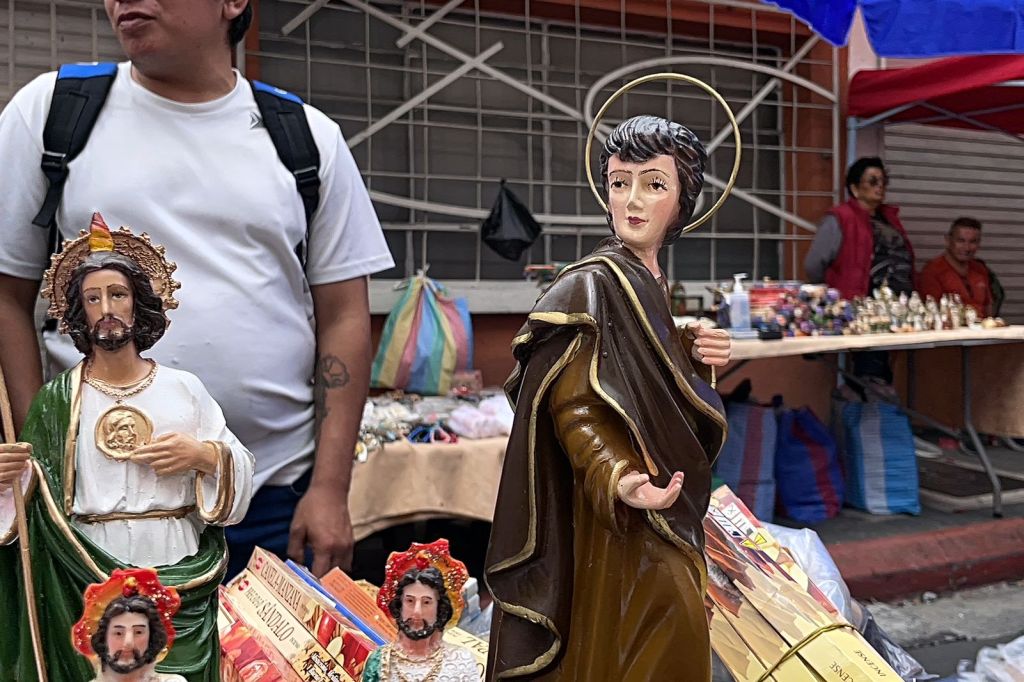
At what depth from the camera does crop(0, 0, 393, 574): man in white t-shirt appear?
202cm

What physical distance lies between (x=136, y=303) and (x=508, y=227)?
3.95 m

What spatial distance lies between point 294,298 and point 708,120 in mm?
5137

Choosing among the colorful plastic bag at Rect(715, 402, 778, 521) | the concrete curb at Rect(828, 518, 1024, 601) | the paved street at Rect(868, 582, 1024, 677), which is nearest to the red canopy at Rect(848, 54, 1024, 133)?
the colorful plastic bag at Rect(715, 402, 778, 521)

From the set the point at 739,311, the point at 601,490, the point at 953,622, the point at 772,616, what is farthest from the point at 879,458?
the point at 601,490

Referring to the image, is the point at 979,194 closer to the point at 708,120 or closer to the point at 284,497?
the point at 708,120

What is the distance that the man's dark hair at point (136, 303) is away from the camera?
1.63 metres

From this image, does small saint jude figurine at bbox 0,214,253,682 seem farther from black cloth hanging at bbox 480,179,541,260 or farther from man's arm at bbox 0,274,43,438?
black cloth hanging at bbox 480,179,541,260

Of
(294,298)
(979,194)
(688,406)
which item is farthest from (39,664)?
(979,194)

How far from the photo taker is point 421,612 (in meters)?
1.80

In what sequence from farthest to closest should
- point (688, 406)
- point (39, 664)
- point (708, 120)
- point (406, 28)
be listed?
point (708, 120) → point (406, 28) → point (688, 406) → point (39, 664)

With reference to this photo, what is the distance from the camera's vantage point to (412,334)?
489 centimetres

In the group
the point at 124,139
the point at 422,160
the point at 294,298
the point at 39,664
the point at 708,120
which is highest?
the point at 708,120

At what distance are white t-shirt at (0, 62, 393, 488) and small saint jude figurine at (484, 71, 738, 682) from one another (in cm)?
71

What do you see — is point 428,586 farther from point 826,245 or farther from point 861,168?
point 861,168
